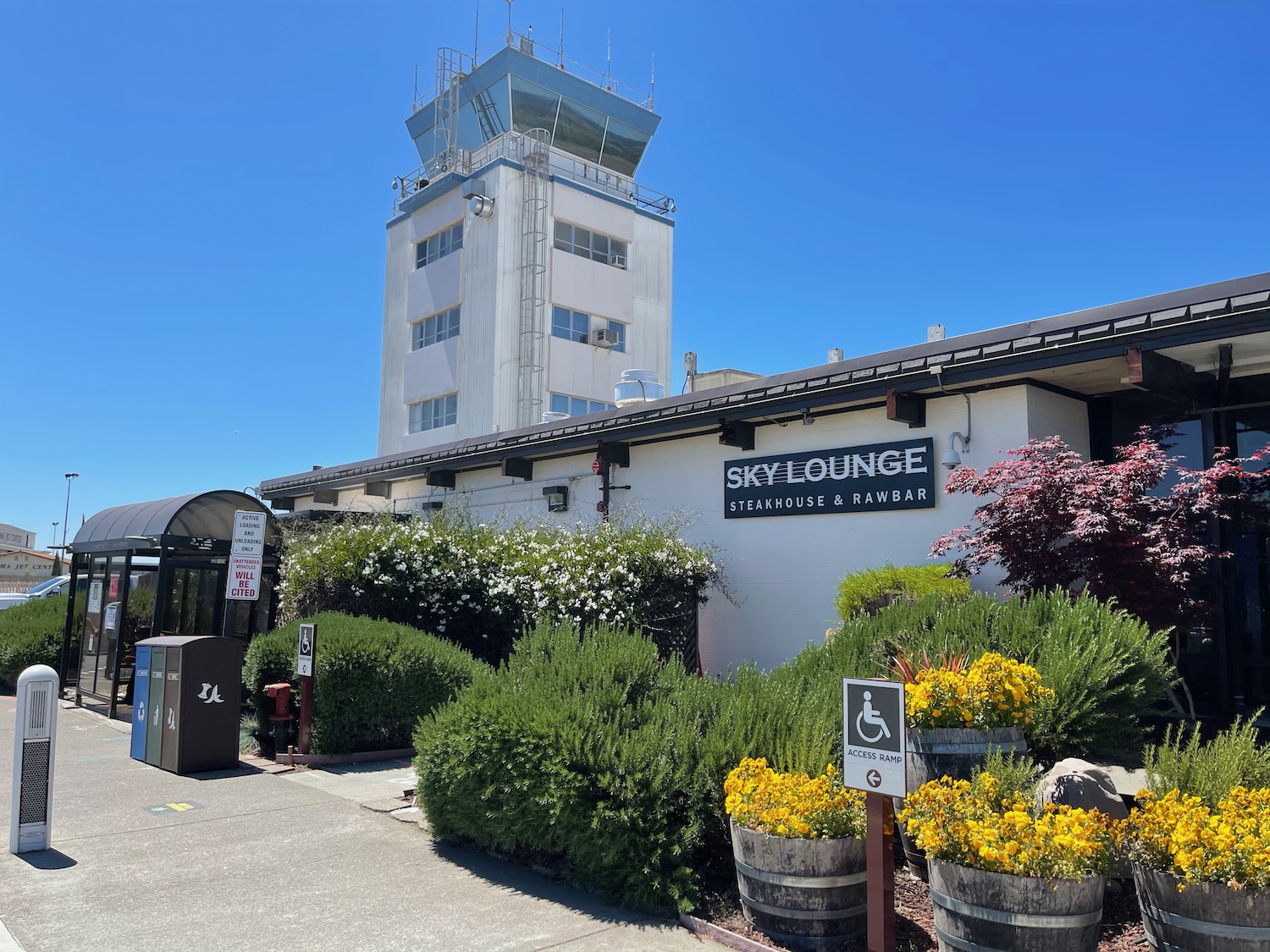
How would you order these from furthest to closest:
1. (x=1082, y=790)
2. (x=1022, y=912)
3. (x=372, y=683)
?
(x=372, y=683)
(x=1082, y=790)
(x=1022, y=912)

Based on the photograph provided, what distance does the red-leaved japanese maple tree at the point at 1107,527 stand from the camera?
26.6 ft

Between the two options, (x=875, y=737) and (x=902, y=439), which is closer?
(x=875, y=737)

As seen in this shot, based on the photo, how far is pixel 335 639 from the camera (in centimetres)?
1007

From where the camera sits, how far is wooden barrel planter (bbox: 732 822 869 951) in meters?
4.85

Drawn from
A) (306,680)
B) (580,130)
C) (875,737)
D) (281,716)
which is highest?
(580,130)

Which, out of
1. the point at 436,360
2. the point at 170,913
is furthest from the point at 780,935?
the point at 436,360

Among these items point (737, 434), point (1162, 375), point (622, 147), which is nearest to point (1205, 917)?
point (1162, 375)

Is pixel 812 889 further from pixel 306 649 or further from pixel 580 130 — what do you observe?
pixel 580 130

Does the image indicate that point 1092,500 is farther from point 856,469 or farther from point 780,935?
point 780,935

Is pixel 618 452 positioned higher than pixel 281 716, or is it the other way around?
pixel 618 452

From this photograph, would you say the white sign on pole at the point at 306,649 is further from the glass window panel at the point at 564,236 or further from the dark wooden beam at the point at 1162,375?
the glass window panel at the point at 564,236

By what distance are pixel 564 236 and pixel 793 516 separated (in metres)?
26.0

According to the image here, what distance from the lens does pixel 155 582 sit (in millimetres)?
13555

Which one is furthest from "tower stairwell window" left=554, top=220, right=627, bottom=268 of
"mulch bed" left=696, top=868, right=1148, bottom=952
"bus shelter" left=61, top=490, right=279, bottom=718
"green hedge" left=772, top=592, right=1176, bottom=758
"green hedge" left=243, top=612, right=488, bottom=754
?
"mulch bed" left=696, top=868, right=1148, bottom=952
